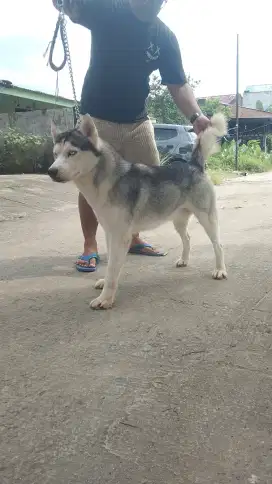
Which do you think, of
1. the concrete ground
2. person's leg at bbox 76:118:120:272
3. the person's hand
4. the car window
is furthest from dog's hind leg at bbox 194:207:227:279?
the car window

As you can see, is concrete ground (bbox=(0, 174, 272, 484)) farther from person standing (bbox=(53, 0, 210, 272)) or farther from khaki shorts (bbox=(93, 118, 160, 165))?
khaki shorts (bbox=(93, 118, 160, 165))

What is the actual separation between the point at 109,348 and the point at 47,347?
Answer: 1.12 feet

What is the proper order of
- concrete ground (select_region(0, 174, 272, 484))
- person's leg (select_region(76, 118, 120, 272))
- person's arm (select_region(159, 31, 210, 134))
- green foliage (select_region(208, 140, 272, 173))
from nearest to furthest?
concrete ground (select_region(0, 174, 272, 484)), person's arm (select_region(159, 31, 210, 134)), person's leg (select_region(76, 118, 120, 272)), green foliage (select_region(208, 140, 272, 173))

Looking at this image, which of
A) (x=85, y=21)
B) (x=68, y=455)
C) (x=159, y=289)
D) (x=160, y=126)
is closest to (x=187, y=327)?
(x=159, y=289)

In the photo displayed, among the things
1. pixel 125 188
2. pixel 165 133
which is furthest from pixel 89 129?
pixel 165 133

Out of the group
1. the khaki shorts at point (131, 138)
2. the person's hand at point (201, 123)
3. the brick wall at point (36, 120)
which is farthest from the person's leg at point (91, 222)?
the brick wall at point (36, 120)

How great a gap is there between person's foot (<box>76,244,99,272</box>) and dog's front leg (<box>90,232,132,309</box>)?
757 millimetres

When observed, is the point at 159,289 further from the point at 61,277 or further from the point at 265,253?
the point at 265,253

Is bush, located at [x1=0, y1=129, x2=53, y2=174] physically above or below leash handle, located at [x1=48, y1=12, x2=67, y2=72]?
below

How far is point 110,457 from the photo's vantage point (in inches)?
65.8

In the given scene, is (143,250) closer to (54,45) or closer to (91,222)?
(91,222)

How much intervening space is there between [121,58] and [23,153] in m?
8.04

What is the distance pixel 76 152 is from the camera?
3.06 m

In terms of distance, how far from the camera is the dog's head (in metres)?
→ 3.01
